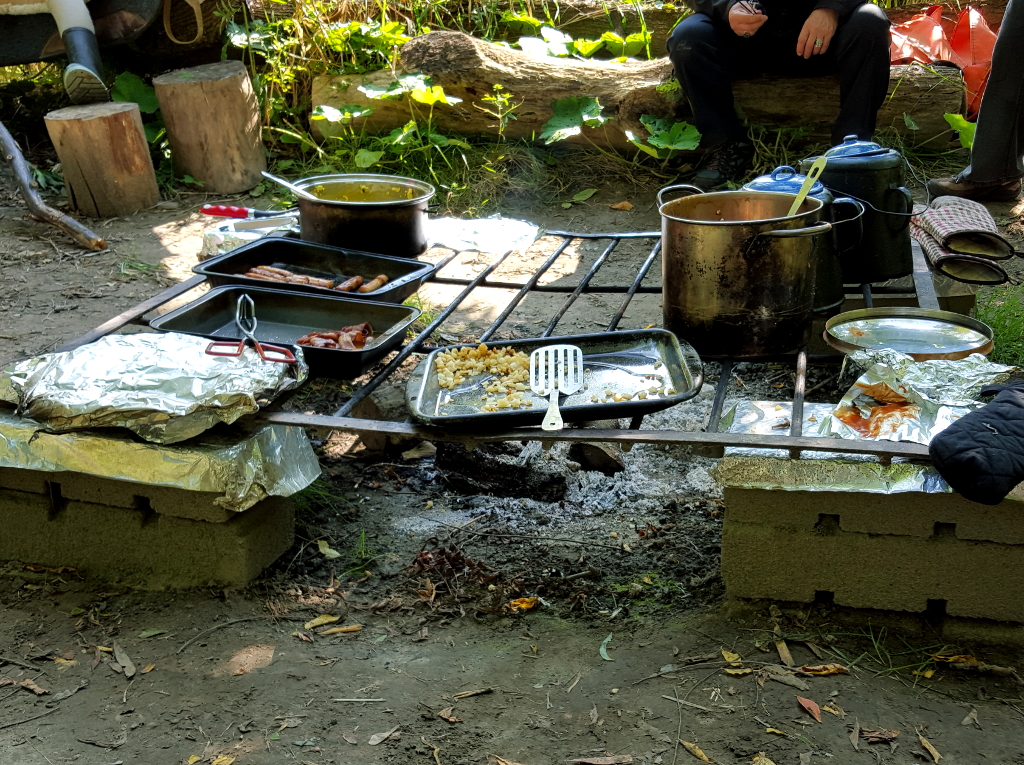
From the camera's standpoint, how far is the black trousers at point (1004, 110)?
4.46 metres

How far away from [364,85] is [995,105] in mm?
3508

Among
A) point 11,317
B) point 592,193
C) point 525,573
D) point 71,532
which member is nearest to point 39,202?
point 11,317

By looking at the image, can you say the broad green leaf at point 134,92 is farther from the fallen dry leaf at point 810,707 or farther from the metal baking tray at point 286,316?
the fallen dry leaf at point 810,707

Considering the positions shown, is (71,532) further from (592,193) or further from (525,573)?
(592,193)

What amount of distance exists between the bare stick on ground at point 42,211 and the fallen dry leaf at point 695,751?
4.35 metres

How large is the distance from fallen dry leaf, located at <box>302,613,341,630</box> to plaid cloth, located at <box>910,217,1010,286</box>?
242 centimetres

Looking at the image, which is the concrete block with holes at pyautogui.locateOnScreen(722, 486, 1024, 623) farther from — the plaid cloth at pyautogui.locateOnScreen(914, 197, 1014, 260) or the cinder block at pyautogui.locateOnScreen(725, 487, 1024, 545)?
the plaid cloth at pyautogui.locateOnScreen(914, 197, 1014, 260)

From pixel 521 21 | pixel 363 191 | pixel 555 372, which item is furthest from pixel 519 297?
pixel 521 21

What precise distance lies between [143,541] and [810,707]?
5.25ft

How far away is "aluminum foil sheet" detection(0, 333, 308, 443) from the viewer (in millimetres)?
2156

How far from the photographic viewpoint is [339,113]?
19.5 feet

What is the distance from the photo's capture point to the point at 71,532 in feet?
8.06

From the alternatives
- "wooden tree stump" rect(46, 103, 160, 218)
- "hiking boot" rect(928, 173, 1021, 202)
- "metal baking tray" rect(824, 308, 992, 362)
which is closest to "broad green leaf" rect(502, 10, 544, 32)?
"wooden tree stump" rect(46, 103, 160, 218)

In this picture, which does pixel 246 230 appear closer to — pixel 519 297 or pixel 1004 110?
pixel 519 297
